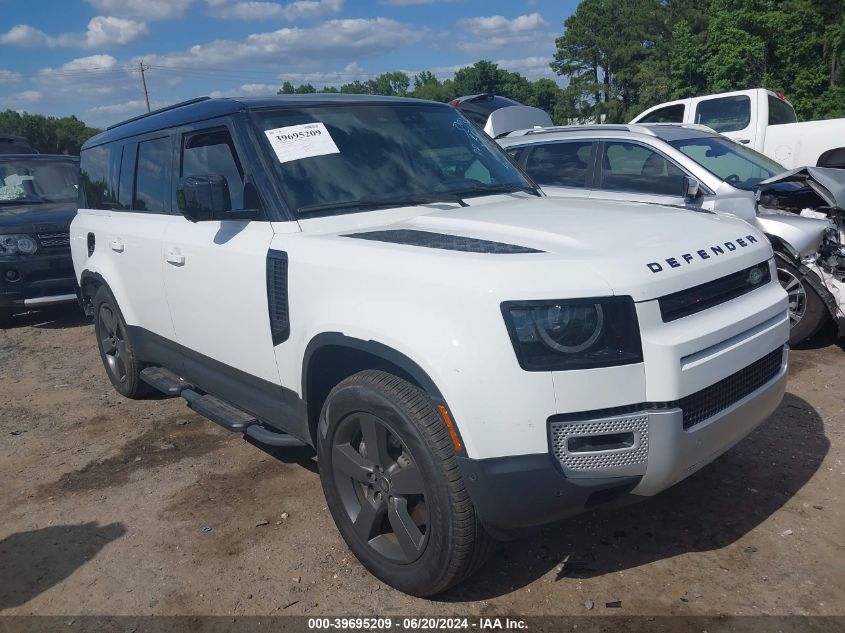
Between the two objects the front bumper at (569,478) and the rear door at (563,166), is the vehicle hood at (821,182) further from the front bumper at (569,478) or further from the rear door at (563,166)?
the front bumper at (569,478)

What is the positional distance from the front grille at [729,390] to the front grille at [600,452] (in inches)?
7.1

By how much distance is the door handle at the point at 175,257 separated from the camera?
3.81m

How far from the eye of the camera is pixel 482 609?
8.91 ft

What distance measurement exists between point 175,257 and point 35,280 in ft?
16.1

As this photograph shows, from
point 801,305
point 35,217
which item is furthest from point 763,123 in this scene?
point 35,217

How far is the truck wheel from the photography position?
2434mm

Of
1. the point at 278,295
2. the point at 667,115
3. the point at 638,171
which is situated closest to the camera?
the point at 278,295

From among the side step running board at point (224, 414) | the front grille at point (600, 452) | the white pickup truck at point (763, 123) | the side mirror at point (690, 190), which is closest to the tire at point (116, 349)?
the side step running board at point (224, 414)

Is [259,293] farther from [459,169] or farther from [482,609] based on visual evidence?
[482,609]

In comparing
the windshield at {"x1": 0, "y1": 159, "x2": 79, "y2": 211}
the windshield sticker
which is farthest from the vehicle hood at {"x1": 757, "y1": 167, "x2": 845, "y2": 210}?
the windshield at {"x1": 0, "y1": 159, "x2": 79, "y2": 211}

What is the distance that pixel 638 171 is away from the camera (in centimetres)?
647

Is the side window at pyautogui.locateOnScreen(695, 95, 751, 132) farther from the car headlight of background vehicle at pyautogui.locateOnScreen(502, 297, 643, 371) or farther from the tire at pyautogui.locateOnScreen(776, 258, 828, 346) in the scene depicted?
the car headlight of background vehicle at pyautogui.locateOnScreen(502, 297, 643, 371)

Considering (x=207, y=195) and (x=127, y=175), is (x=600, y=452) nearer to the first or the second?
(x=207, y=195)

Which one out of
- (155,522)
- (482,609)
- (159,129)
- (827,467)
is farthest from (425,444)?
(159,129)
